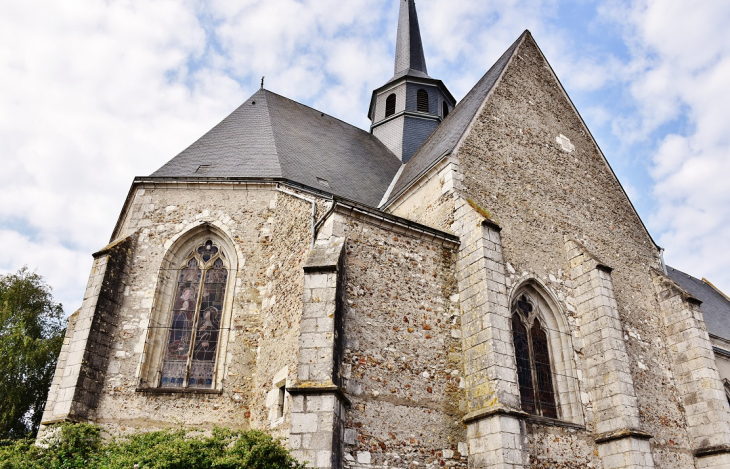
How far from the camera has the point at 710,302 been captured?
1784 cm

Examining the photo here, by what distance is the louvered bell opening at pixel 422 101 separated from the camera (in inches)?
778

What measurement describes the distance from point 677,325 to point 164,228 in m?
10.3

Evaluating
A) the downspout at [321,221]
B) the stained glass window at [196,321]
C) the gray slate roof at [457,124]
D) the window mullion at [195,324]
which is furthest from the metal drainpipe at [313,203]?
the gray slate roof at [457,124]

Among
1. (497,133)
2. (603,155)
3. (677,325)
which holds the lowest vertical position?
(677,325)

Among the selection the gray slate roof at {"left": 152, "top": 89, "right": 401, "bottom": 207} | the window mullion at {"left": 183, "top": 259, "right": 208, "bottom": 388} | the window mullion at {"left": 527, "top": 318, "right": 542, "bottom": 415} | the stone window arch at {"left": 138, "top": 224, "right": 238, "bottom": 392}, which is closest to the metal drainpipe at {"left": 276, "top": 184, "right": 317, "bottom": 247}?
the gray slate roof at {"left": 152, "top": 89, "right": 401, "bottom": 207}

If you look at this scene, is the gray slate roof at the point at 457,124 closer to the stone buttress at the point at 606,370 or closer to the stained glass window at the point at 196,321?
the stone buttress at the point at 606,370

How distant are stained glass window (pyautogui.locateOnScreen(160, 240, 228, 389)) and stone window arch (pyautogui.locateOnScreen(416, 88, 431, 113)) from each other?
11.6 metres

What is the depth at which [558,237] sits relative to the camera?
10.7 m

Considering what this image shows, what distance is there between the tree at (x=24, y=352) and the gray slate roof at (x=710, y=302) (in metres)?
17.5

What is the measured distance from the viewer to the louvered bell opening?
19766 mm

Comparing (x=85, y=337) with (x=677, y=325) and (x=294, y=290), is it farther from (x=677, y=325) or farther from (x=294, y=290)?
(x=677, y=325)

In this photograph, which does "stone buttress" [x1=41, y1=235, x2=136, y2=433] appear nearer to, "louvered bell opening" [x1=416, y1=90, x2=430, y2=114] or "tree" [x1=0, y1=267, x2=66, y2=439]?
"tree" [x1=0, y1=267, x2=66, y2=439]

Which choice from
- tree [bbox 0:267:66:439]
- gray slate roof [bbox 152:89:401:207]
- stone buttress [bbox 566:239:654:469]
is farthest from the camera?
tree [bbox 0:267:66:439]

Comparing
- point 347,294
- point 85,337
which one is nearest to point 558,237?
point 347,294
